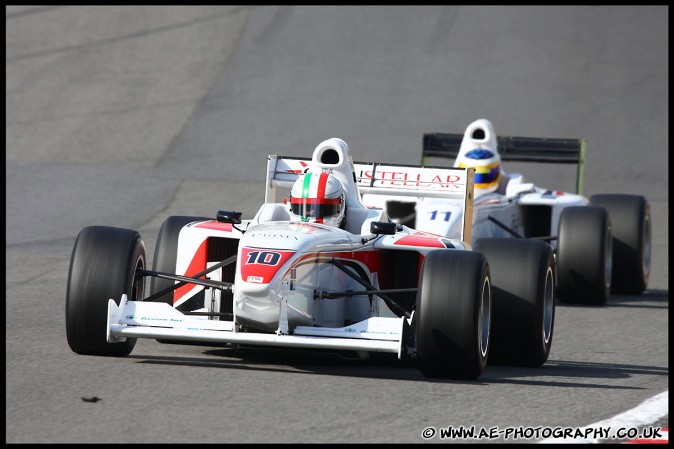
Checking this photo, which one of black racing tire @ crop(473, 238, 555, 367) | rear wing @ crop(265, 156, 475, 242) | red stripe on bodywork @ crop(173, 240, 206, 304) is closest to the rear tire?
red stripe on bodywork @ crop(173, 240, 206, 304)

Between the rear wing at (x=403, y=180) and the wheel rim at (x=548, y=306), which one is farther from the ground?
the rear wing at (x=403, y=180)

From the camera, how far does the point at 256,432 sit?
685 centimetres

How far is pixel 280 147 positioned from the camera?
75.8 feet

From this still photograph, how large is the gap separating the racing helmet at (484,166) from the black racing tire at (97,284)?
673 cm

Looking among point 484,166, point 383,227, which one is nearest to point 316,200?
point 383,227

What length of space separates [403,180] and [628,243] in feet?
14.5

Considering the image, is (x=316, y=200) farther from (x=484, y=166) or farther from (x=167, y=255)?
(x=484, y=166)

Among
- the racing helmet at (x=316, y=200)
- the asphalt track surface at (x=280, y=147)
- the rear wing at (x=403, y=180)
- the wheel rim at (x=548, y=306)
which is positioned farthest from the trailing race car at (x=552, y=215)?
the racing helmet at (x=316, y=200)

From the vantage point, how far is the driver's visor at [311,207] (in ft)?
32.5

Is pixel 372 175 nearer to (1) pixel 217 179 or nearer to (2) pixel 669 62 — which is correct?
(1) pixel 217 179

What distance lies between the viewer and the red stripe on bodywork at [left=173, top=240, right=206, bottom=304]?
33.6 ft

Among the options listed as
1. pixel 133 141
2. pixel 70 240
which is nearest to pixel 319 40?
pixel 133 141

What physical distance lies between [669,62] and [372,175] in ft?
57.0

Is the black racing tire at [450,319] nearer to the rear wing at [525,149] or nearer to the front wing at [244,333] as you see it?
the front wing at [244,333]
